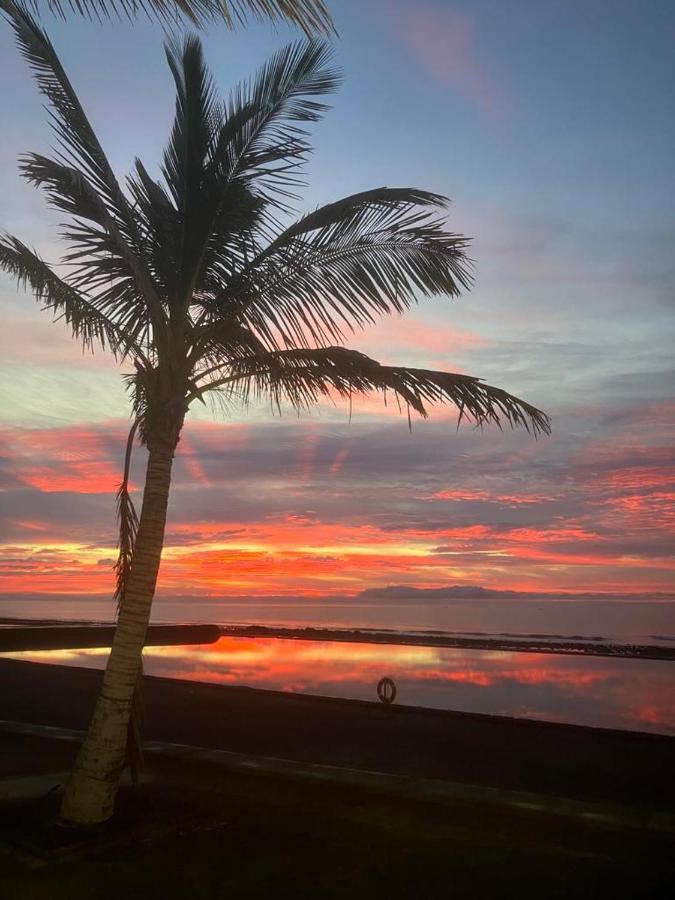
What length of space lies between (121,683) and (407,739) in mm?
5316

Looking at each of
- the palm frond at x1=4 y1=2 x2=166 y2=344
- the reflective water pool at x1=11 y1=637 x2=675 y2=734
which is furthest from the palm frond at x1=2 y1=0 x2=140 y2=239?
the reflective water pool at x1=11 y1=637 x2=675 y2=734

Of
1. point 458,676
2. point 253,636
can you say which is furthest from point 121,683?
point 253,636

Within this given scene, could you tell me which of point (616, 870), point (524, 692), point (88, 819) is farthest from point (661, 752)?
point (524, 692)

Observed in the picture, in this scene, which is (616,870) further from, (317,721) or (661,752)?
(317,721)

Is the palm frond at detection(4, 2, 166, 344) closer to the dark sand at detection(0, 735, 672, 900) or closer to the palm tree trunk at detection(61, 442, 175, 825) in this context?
the palm tree trunk at detection(61, 442, 175, 825)

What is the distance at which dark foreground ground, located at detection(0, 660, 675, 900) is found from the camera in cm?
568

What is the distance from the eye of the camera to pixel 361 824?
7020mm

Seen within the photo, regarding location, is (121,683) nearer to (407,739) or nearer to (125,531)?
(125,531)

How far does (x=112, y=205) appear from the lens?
760 centimetres

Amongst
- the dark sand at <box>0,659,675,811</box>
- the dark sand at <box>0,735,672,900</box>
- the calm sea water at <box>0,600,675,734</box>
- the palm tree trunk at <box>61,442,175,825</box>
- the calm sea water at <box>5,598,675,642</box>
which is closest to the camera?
the dark sand at <box>0,735,672,900</box>

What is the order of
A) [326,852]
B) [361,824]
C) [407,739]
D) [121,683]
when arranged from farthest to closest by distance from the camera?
1. [407,739]
2. [361,824]
3. [121,683]
4. [326,852]

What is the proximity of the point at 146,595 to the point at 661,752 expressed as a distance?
706cm

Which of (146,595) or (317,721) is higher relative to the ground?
(146,595)

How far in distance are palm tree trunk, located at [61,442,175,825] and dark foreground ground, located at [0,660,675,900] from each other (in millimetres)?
335
